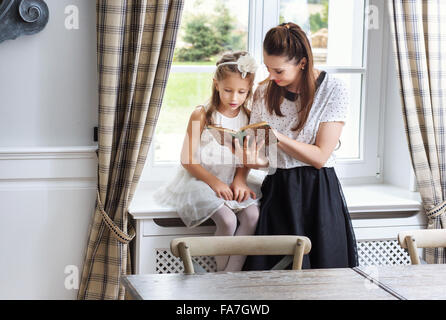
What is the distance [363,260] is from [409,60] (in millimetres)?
863

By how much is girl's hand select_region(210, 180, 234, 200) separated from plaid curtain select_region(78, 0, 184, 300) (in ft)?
0.97

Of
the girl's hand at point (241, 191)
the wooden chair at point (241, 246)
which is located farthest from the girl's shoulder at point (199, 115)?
the wooden chair at point (241, 246)

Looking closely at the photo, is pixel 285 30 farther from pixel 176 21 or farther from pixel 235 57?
pixel 176 21

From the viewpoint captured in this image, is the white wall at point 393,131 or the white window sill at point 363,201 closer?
the white window sill at point 363,201

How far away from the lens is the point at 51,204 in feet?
8.19

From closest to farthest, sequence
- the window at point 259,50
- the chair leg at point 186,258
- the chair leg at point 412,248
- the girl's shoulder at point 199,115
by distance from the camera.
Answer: the chair leg at point 186,258 → the chair leg at point 412,248 → the girl's shoulder at point 199,115 → the window at point 259,50

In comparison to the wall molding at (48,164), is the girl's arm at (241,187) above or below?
below

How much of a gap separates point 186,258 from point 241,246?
0.18 metres

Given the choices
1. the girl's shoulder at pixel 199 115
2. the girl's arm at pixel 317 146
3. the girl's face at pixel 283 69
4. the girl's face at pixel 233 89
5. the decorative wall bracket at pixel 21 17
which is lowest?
the girl's arm at pixel 317 146

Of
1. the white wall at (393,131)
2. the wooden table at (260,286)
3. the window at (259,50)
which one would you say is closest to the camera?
the wooden table at (260,286)

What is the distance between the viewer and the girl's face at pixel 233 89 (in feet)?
8.13

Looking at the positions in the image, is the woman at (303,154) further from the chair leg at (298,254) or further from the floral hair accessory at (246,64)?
the chair leg at (298,254)

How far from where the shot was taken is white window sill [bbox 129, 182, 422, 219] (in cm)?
247

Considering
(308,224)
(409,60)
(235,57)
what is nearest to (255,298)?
(308,224)
